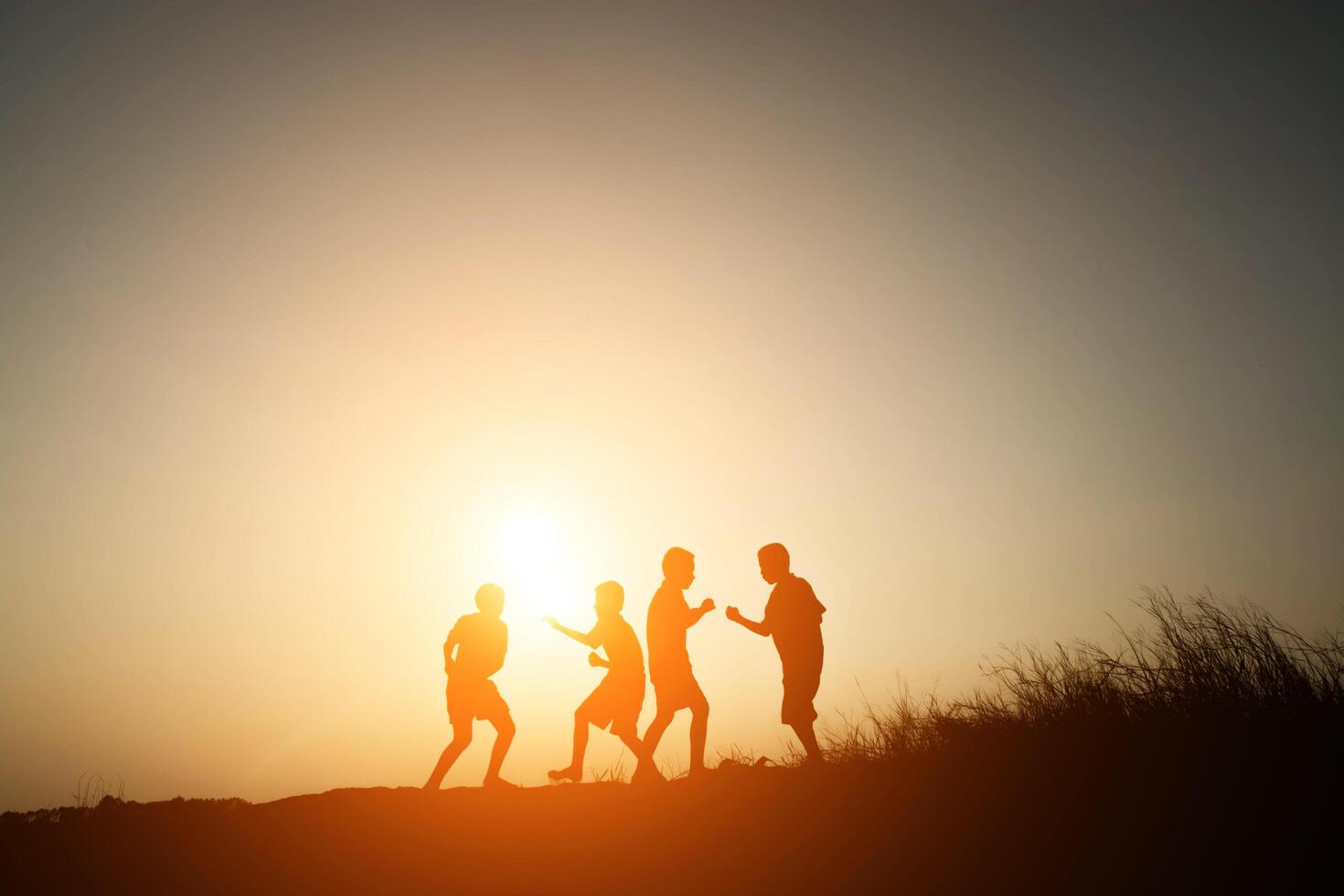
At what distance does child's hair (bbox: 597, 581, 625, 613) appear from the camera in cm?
830

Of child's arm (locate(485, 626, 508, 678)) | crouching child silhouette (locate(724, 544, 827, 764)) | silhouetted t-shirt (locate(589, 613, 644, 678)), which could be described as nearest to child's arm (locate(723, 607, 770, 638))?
→ crouching child silhouette (locate(724, 544, 827, 764))

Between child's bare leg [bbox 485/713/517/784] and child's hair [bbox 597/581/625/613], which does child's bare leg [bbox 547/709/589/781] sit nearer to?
child's bare leg [bbox 485/713/517/784]

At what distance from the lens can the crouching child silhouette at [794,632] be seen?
7121 millimetres

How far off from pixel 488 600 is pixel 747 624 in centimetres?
316

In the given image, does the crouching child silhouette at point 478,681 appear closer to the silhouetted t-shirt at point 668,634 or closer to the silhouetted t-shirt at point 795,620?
the silhouetted t-shirt at point 668,634

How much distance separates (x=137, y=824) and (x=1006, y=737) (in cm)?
778

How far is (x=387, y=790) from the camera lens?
23.1 ft

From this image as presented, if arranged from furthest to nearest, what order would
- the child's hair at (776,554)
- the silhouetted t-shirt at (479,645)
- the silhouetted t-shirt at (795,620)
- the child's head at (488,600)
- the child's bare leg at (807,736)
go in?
the child's head at (488,600), the silhouetted t-shirt at (479,645), the child's hair at (776,554), the silhouetted t-shirt at (795,620), the child's bare leg at (807,736)

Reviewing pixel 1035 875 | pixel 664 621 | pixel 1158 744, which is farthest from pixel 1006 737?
pixel 664 621

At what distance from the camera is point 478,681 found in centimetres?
792

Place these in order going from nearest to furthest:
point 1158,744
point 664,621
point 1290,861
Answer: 1. point 1290,861
2. point 1158,744
3. point 664,621

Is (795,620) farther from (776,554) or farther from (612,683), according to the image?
(612,683)

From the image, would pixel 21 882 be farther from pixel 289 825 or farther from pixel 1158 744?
pixel 1158 744

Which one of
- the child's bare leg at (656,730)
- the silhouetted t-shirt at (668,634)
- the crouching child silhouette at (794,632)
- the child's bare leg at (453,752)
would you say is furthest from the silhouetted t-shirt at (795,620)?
the child's bare leg at (453,752)
